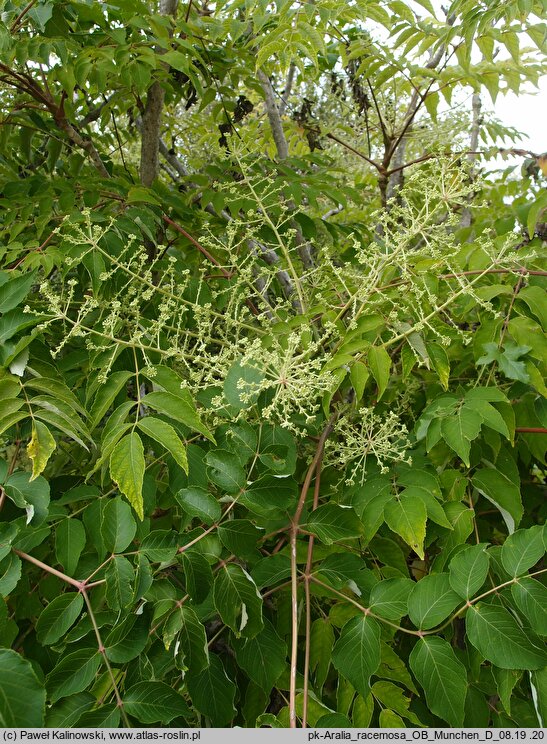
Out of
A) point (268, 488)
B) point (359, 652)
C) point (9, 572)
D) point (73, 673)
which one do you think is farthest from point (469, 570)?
point (9, 572)

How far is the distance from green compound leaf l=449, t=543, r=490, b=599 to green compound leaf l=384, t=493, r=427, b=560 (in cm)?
7

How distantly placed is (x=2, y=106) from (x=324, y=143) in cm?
163

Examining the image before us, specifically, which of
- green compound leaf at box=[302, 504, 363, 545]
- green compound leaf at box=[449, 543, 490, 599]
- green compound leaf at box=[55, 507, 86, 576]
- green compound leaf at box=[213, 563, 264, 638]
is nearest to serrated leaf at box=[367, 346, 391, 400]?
green compound leaf at box=[302, 504, 363, 545]

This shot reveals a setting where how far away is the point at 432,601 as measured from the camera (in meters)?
1.14

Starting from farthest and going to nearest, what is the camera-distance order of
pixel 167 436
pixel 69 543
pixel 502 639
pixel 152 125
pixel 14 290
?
pixel 152 125 → pixel 14 290 → pixel 69 543 → pixel 167 436 → pixel 502 639

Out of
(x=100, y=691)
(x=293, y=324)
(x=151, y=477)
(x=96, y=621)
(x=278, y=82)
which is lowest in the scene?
(x=100, y=691)

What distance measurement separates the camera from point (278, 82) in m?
4.23

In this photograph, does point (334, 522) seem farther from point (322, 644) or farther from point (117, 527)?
point (117, 527)

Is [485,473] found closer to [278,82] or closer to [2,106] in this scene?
[2,106]

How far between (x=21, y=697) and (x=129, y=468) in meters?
0.40

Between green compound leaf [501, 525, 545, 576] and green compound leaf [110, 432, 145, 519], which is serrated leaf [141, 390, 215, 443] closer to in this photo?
green compound leaf [110, 432, 145, 519]

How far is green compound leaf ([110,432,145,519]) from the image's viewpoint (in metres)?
1.13

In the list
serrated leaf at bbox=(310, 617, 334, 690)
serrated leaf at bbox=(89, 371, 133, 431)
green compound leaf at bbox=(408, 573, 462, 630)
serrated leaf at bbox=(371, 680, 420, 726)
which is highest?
serrated leaf at bbox=(89, 371, 133, 431)
